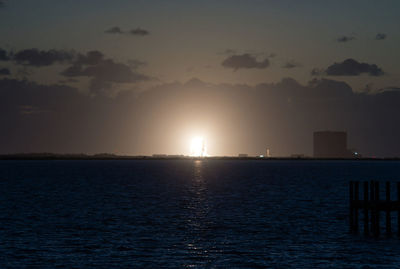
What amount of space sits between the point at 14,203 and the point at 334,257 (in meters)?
45.2

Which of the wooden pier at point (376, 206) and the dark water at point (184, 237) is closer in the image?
the dark water at point (184, 237)

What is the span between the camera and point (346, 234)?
42438 millimetres

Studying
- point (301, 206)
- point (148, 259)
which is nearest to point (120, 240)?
point (148, 259)

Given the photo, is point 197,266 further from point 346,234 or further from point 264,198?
point 264,198

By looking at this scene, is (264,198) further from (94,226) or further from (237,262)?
(237,262)

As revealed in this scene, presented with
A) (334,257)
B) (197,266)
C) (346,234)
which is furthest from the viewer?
(346,234)

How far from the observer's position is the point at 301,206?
66312 millimetres

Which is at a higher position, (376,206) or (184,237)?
(376,206)

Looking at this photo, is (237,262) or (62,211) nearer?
(237,262)

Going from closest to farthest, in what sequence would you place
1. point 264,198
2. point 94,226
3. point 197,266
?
point 197,266 < point 94,226 < point 264,198

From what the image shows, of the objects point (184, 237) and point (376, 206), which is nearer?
point (376, 206)

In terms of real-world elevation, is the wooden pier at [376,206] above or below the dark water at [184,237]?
above

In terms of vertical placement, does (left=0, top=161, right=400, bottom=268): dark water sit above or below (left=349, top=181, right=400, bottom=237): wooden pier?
below

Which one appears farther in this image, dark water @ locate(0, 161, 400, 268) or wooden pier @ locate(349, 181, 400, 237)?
wooden pier @ locate(349, 181, 400, 237)
